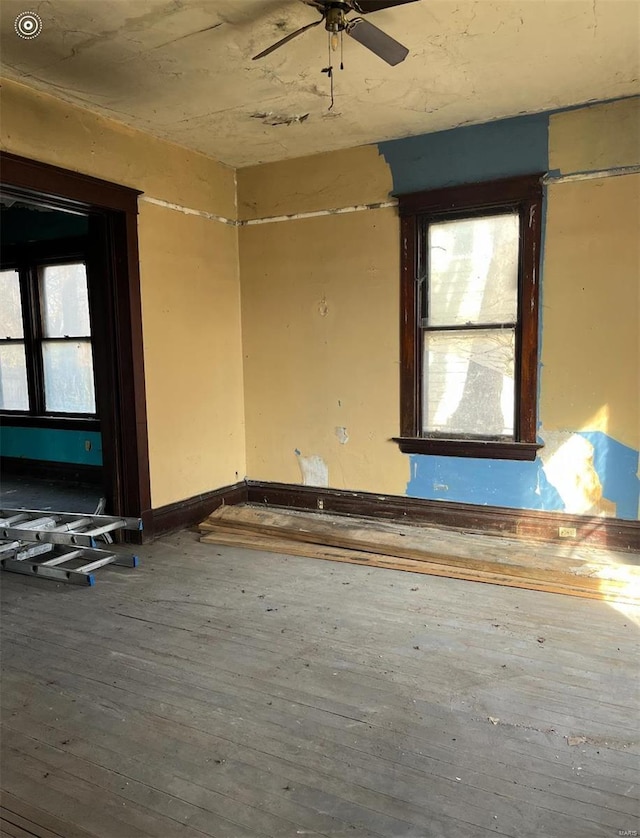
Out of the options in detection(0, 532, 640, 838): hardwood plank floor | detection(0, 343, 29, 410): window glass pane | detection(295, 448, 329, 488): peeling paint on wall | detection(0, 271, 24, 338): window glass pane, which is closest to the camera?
detection(0, 532, 640, 838): hardwood plank floor

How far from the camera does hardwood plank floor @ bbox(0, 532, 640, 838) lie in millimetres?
1718

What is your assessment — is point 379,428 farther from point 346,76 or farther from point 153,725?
point 153,725

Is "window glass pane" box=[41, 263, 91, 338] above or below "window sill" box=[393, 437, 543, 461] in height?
above

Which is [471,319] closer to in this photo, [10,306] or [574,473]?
[574,473]

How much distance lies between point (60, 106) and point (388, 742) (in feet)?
12.7

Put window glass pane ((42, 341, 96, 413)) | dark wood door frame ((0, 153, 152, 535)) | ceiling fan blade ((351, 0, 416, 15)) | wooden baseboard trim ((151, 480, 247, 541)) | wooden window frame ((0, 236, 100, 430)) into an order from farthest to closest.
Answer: window glass pane ((42, 341, 96, 413)) → wooden window frame ((0, 236, 100, 430)) → wooden baseboard trim ((151, 480, 247, 541)) → dark wood door frame ((0, 153, 152, 535)) → ceiling fan blade ((351, 0, 416, 15))

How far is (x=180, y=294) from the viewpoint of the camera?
4414mm

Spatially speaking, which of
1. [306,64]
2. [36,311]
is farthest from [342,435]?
[36,311]

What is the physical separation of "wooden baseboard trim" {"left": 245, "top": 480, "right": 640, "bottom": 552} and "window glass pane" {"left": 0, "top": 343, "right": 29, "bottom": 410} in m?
3.09

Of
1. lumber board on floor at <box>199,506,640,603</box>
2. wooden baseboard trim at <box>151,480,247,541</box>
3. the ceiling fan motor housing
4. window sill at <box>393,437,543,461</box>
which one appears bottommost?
lumber board on floor at <box>199,506,640,603</box>

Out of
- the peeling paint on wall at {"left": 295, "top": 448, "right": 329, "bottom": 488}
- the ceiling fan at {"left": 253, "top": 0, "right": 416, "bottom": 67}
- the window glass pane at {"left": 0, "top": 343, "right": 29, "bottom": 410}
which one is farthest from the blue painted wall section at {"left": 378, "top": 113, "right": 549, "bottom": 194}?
the window glass pane at {"left": 0, "top": 343, "right": 29, "bottom": 410}

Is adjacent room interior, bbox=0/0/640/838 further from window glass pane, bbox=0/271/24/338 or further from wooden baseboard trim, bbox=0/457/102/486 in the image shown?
window glass pane, bbox=0/271/24/338

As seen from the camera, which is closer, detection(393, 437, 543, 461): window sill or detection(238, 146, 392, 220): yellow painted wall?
detection(393, 437, 543, 461): window sill

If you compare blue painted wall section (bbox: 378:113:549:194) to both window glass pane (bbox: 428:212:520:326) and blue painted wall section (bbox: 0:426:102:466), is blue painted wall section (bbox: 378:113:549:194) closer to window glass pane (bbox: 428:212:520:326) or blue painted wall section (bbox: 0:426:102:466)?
window glass pane (bbox: 428:212:520:326)
